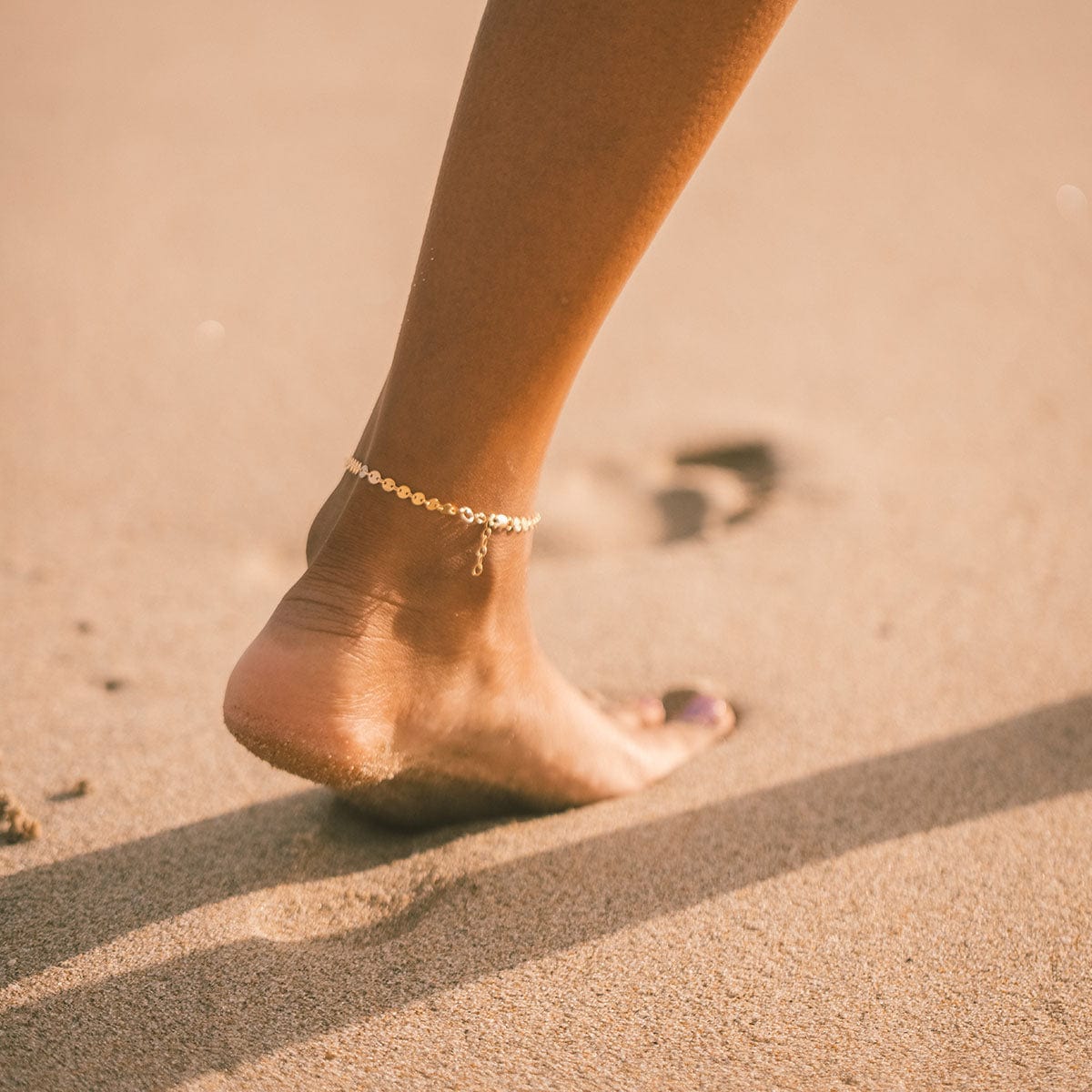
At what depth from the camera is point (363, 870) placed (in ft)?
3.38

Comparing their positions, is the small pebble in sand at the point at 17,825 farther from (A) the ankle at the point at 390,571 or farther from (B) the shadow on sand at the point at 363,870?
(A) the ankle at the point at 390,571

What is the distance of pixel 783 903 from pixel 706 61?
0.71m

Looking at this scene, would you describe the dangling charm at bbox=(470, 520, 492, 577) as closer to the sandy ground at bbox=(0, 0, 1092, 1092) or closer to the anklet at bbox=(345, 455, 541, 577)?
the anklet at bbox=(345, 455, 541, 577)

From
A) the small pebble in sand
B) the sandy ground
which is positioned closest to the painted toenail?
the sandy ground

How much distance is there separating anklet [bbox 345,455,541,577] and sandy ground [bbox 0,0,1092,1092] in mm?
311

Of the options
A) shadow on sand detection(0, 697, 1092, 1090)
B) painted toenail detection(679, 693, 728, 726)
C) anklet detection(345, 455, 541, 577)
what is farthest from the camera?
painted toenail detection(679, 693, 728, 726)

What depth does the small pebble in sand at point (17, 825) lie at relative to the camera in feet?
3.38

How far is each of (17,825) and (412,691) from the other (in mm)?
389

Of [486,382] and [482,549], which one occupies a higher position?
[486,382]

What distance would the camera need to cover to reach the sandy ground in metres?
0.87

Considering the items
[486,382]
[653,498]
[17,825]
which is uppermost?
[486,382]

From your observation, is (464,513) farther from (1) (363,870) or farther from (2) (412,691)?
(1) (363,870)

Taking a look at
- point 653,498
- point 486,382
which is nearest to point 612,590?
point 653,498

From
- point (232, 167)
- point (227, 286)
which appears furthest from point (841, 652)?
point (232, 167)
